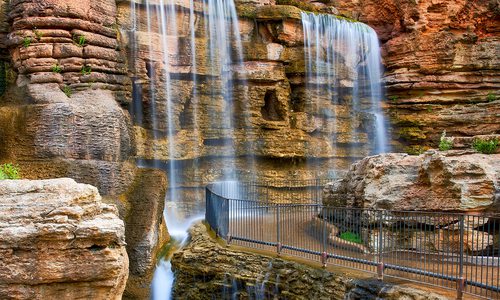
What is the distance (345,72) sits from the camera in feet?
77.8

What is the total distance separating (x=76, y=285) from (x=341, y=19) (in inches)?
784

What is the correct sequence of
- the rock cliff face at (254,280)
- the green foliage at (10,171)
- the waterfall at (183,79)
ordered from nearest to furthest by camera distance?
the rock cliff face at (254,280), the green foliage at (10,171), the waterfall at (183,79)

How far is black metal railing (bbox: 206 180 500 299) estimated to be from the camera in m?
8.75

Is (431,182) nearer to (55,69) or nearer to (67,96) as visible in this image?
(67,96)

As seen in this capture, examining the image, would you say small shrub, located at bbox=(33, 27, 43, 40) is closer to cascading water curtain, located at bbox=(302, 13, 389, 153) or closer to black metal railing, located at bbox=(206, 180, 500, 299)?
black metal railing, located at bbox=(206, 180, 500, 299)

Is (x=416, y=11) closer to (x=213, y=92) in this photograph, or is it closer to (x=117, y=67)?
(x=213, y=92)

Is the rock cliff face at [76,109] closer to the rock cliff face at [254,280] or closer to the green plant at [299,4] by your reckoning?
the rock cliff face at [254,280]

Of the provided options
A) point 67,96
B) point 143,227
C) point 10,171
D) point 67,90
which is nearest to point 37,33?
point 67,90

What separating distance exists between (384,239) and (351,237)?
1663mm

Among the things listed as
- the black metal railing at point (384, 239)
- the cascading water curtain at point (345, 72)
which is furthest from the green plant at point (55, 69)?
the cascading water curtain at point (345, 72)

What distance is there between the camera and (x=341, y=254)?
10539 mm

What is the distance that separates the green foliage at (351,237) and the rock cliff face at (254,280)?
151 cm

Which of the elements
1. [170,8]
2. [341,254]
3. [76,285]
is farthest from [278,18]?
[76,285]

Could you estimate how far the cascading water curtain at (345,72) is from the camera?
22656mm
